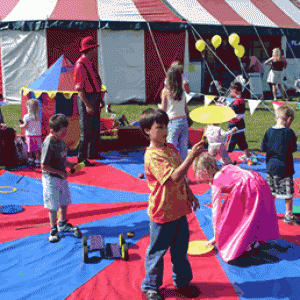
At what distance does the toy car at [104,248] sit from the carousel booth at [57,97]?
4.28 meters

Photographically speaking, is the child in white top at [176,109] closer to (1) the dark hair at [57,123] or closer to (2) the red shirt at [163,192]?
(1) the dark hair at [57,123]

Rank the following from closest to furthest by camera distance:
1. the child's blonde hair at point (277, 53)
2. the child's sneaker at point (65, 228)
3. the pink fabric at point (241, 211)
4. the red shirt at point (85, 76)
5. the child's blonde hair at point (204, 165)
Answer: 1. the pink fabric at point (241, 211)
2. the child's blonde hair at point (204, 165)
3. the child's sneaker at point (65, 228)
4. the red shirt at point (85, 76)
5. the child's blonde hair at point (277, 53)

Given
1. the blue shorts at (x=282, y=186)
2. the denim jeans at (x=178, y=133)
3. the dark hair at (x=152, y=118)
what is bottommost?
the blue shorts at (x=282, y=186)

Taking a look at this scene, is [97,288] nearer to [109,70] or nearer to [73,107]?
[73,107]

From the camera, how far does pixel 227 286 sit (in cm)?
361

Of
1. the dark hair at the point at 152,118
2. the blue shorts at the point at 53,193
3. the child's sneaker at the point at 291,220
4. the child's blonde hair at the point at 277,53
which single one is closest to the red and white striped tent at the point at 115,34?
the child's blonde hair at the point at 277,53

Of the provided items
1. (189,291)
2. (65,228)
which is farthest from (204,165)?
(65,228)

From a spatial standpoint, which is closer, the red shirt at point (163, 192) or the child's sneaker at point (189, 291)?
the red shirt at point (163, 192)

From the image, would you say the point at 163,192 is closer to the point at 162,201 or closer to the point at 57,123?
the point at 162,201

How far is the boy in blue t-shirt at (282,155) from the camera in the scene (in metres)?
4.70

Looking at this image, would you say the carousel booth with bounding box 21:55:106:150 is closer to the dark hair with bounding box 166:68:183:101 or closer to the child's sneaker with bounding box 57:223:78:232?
the dark hair with bounding box 166:68:183:101

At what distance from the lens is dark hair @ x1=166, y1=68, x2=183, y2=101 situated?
18.8 ft

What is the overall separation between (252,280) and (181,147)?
2787 millimetres

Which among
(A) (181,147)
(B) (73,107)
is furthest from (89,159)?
(A) (181,147)
